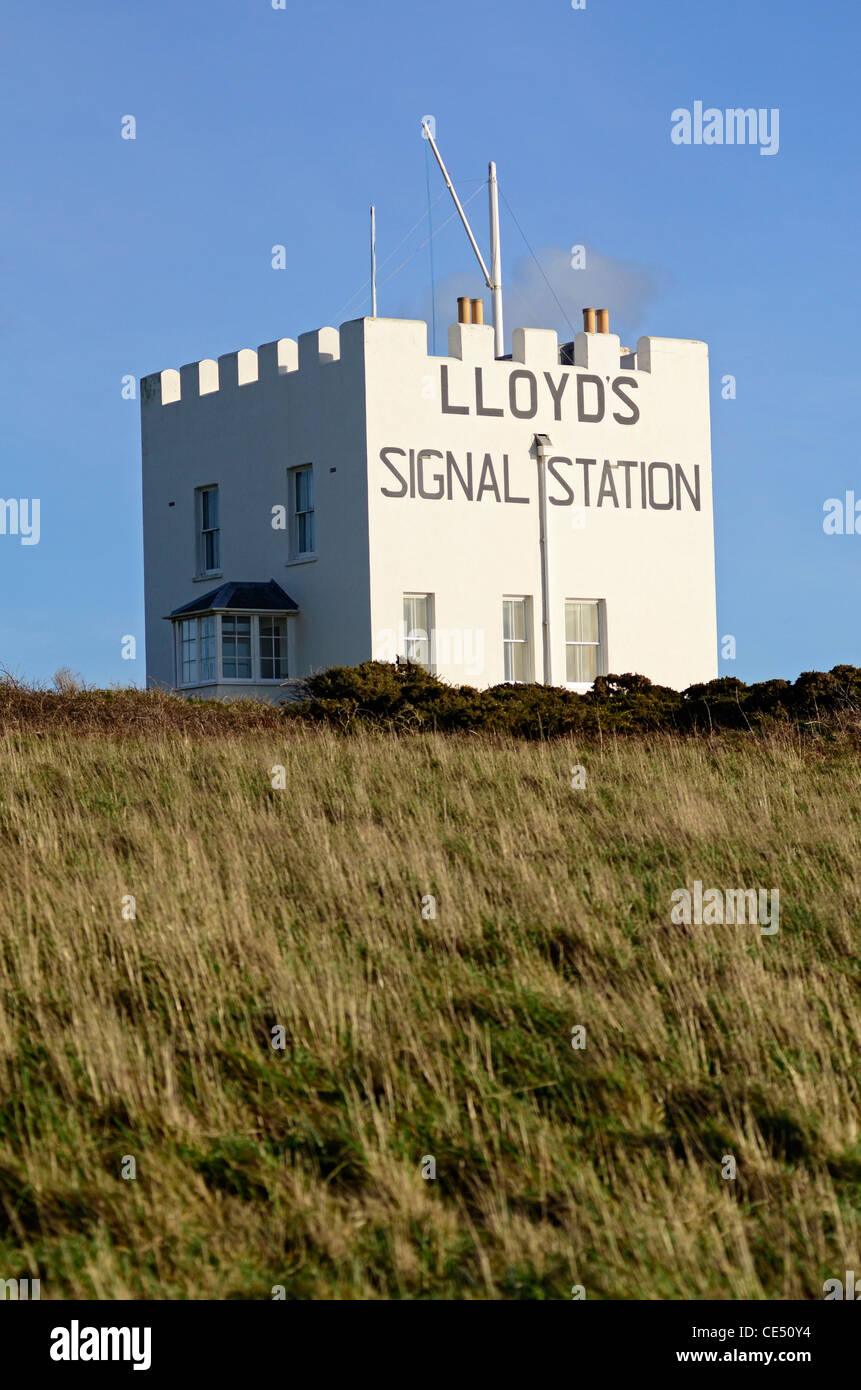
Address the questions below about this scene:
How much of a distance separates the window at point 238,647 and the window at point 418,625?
2791 millimetres

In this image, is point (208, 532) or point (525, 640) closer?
point (525, 640)

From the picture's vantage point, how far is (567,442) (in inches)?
1253

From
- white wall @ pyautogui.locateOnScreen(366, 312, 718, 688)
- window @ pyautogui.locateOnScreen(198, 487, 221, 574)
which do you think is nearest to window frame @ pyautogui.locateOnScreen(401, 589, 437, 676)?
white wall @ pyautogui.locateOnScreen(366, 312, 718, 688)

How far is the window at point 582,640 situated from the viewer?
105 ft

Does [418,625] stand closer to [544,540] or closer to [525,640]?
[525,640]

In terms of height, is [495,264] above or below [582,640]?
above

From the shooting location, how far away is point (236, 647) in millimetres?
31000

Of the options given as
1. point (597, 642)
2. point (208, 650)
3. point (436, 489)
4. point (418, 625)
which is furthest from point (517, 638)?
point (208, 650)

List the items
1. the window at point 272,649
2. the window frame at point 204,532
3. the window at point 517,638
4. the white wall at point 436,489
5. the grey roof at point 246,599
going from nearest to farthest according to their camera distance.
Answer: the white wall at point 436,489 → the grey roof at point 246,599 → the window at point 517,638 → the window at point 272,649 → the window frame at point 204,532

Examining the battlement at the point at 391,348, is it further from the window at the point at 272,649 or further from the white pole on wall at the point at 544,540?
the window at the point at 272,649

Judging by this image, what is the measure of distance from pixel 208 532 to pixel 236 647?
12.8 ft

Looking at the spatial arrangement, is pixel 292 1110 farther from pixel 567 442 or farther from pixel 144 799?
pixel 567 442

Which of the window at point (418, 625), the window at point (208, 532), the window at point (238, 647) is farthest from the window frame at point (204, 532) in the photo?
the window at point (418, 625)
